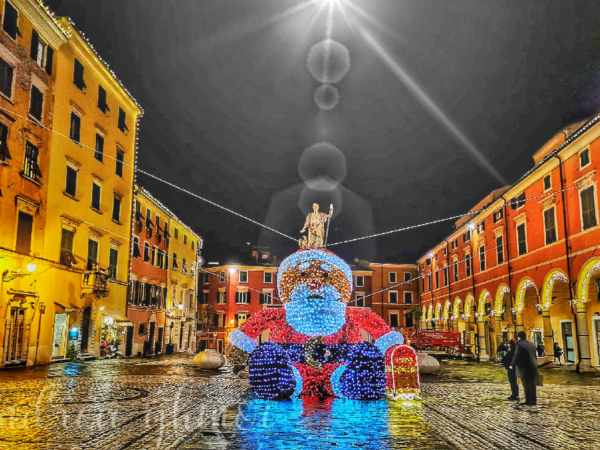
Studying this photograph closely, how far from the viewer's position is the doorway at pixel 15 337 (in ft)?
66.3

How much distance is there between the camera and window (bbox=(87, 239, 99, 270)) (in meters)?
26.8

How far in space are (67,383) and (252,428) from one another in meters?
8.92

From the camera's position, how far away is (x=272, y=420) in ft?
29.0

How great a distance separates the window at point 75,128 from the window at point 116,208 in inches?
209

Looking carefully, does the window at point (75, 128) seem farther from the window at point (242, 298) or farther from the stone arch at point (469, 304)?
the window at point (242, 298)

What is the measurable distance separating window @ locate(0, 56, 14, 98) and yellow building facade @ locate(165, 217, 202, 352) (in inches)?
913

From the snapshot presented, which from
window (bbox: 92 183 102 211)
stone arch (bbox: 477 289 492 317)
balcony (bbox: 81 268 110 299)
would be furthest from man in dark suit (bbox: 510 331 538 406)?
stone arch (bbox: 477 289 492 317)

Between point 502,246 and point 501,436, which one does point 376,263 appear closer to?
point 502,246

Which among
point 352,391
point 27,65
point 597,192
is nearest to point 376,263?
point 597,192

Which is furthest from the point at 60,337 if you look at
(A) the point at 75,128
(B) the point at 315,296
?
(B) the point at 315,296

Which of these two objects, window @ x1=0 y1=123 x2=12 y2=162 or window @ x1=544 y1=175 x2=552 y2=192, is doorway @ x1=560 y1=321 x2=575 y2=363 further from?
window @ x1=0 y1=123 x2=12 y2=162

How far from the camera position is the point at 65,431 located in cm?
783

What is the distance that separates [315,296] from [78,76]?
20.7 meters

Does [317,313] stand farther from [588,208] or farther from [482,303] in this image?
[482,303]
